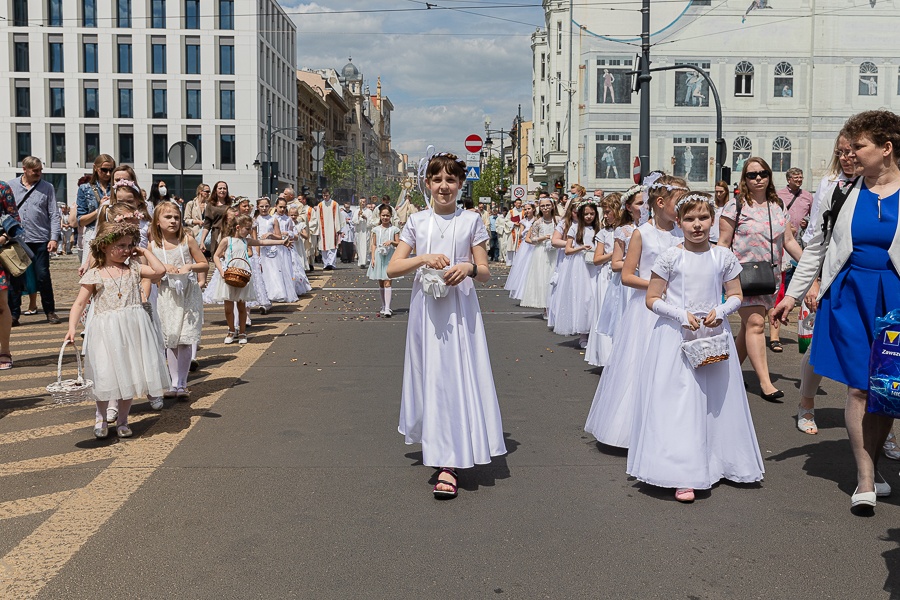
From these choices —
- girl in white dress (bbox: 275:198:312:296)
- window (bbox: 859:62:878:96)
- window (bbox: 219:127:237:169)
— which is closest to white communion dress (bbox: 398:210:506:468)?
girl in white dress (bbox: 275:198:312:296)

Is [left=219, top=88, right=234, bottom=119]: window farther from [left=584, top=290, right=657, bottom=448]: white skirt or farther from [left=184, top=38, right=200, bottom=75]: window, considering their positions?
[left=584, top=290, right=657, bottom=448]: white skirt

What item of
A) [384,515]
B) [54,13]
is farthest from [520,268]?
[54,13]

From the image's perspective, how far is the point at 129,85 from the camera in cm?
6400

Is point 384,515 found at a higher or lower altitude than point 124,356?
lower

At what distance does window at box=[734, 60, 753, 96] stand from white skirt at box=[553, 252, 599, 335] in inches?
1447

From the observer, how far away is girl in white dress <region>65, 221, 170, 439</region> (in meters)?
6.13

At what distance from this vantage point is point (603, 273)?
10719 mm

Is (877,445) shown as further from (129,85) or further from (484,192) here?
(484,192)

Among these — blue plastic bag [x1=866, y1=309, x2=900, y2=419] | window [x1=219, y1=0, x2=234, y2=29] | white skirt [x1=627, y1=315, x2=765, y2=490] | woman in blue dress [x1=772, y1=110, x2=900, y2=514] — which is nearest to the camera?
blue plastic bag [x1=866, y1=309, x2=900, y2=419]

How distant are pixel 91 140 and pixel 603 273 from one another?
6047cm

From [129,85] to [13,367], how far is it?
2344 inches

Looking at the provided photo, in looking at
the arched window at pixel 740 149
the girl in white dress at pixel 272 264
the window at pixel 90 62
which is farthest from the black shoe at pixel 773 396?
the window at pixel 90 62

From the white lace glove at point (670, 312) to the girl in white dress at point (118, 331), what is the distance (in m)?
3.40

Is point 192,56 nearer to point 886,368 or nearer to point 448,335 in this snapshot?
point 448,335
